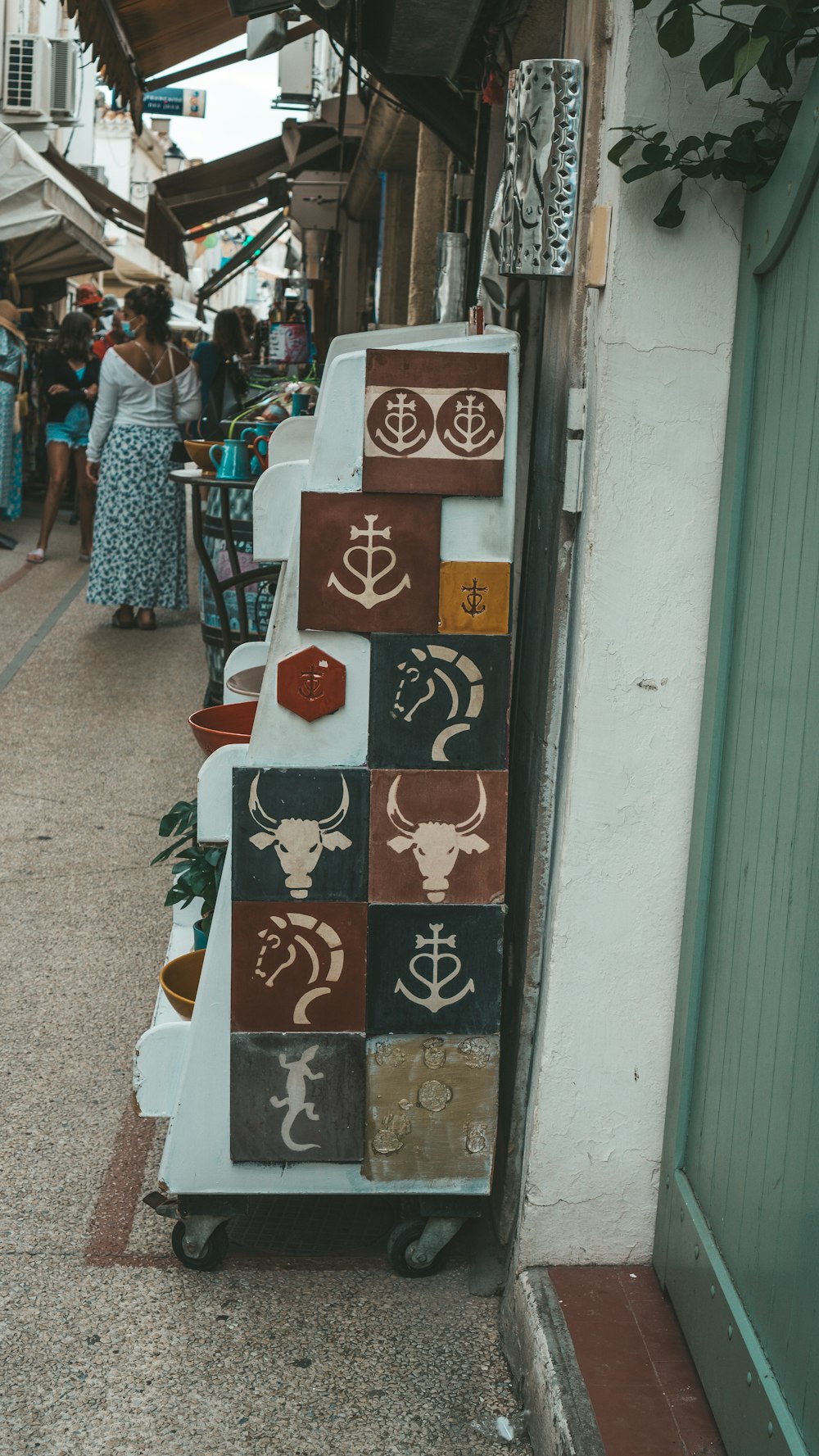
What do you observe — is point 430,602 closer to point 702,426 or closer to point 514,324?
point 702,426

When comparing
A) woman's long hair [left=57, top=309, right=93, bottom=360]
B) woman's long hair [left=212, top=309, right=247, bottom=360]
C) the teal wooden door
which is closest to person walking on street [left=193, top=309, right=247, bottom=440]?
woman's long hair [left=212, top=309, right=247, bottom=360]

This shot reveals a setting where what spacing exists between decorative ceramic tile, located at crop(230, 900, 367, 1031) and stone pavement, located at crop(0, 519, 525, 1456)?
549 millimetres

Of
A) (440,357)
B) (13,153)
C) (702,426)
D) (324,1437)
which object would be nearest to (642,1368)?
(324,1437)

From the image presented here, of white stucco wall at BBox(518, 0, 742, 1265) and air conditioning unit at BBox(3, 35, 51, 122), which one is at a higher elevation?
air conditioning unit at BBox(3, 35, 51, 122)

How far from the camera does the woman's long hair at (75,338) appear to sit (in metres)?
11.6

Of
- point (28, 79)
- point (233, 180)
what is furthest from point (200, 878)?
point (28, 79)

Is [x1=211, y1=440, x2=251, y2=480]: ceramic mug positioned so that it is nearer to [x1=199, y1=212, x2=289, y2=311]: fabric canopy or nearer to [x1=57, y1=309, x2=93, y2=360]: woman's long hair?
[x1=57, y1=309, x2=93, y2=360]: woman's long hair

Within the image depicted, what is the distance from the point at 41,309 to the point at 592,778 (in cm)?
1607

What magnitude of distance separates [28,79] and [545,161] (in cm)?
1897

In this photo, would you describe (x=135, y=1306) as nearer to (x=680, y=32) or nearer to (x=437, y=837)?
(x=437, y=837)

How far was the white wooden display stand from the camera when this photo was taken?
7.54 ft

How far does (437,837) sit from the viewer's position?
243 centimetres

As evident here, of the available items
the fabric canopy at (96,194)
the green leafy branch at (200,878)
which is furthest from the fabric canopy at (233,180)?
the green leafy branch at (200,878)

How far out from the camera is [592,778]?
2344 millimetres
